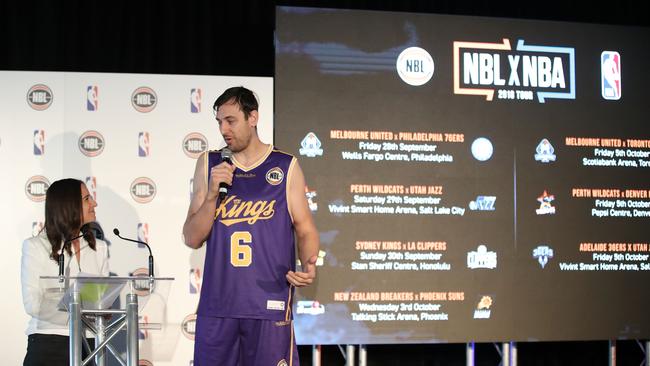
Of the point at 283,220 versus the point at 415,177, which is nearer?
the point at 283,220

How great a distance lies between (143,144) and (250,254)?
1.84 m

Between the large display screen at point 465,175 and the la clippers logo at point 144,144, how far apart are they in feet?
Result: 2.66

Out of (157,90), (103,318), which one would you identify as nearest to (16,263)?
(157,90)

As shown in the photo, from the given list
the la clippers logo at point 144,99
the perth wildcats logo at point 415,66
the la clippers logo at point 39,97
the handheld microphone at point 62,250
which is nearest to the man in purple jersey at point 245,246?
the handheld microphone at point 62,250

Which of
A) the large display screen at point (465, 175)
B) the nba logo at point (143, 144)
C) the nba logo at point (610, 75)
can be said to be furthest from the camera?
the nba logo at point (610, 75)

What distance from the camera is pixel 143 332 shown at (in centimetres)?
464

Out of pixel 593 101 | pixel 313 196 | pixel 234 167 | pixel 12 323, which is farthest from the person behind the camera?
pixel 593 101

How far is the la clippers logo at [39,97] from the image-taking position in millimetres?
4633

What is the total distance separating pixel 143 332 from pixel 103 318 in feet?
5.25

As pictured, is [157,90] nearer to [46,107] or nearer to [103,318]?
[46,107]

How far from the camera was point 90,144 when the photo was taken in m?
4.67

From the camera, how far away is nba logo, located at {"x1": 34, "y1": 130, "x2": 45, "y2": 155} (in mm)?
4617

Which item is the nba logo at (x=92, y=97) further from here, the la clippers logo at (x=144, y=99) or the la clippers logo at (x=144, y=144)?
the la clippers logo at (x=144, y=144)

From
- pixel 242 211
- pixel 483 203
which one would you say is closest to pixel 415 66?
pixel 483 203
